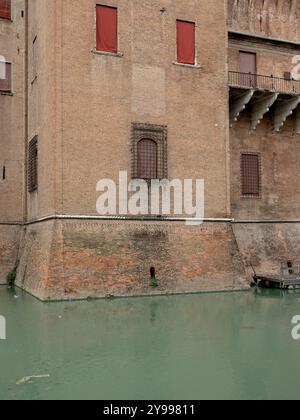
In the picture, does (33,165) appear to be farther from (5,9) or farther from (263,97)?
(263,97)

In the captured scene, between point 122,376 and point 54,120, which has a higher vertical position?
point 54,120

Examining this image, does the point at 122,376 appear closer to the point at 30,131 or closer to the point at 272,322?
the point at 272,322

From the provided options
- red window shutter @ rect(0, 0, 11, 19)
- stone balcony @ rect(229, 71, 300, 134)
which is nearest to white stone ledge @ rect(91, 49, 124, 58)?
stone balcony @ rect(229, 71, 300, 134)

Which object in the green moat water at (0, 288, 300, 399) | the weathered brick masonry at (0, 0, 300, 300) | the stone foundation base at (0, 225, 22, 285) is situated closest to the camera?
the green moat water at (0, 288, 300, 399)

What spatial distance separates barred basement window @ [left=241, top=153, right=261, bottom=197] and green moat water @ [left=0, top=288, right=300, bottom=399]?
7.04 metres

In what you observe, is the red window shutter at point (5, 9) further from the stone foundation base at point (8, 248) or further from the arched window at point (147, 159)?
the stone foundation base at point (8, 248)

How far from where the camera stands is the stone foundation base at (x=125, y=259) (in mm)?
16844

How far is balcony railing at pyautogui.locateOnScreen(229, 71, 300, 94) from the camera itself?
72.3 ft

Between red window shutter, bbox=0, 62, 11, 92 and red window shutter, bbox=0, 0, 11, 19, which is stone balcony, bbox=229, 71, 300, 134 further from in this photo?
red window shutter, bbox=0, 0, 11, 19

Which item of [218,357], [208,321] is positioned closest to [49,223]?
[208,321]

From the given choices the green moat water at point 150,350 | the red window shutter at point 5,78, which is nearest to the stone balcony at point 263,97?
the green moat water at point 150,350

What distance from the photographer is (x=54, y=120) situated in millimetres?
17594

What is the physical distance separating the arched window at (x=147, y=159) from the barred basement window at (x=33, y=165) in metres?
4.29

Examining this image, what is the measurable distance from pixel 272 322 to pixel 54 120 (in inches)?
390
